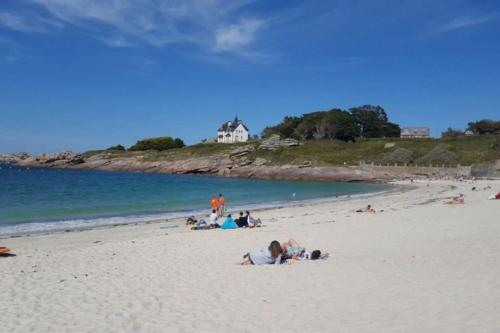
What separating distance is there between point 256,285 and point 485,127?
126 meters

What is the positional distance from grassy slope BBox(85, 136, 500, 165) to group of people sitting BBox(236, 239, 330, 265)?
2840 inches

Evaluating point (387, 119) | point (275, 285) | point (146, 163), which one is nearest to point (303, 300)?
point (275, 285)

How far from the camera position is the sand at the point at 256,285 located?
6973 millimetres

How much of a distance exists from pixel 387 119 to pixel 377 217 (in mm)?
124317

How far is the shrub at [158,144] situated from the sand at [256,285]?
12315cm

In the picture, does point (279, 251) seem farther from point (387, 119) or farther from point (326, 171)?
point (387, 119)

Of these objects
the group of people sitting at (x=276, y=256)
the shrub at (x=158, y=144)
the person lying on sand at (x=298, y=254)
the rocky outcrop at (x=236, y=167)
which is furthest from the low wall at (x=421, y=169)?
→ the shrub at (x=158, y=144)

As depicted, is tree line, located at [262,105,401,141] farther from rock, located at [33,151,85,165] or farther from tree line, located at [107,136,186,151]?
rock, located at [33,151,85,165]

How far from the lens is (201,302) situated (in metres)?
8.21

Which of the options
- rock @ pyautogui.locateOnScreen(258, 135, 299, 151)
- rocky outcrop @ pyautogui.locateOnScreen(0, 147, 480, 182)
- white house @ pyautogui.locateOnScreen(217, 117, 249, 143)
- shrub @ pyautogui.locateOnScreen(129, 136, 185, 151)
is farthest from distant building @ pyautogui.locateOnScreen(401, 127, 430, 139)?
shrub @ pyautogui.locateOnScreen(129, 136, 185, 151)

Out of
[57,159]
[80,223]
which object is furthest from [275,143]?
[80,223]

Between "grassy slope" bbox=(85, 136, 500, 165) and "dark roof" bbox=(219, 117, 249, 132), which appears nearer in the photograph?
"grassy slope" bbox=(85, 136, 500, 165)

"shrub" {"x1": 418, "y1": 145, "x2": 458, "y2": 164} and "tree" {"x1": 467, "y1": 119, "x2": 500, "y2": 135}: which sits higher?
"tree" {"x1": 467, "y1": 119, "x2": 500, "y2": 135}

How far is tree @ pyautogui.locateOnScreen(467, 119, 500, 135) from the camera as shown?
115931 mm
